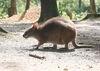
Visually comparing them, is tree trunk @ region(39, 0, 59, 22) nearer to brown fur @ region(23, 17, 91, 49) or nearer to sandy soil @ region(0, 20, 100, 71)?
sandy soil @ region(0, 20, 100, 71)

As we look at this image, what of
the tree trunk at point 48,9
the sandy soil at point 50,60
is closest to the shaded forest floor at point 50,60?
the sandy soil at point 50,60

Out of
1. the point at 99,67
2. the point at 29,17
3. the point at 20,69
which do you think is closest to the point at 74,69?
the point at 99,67

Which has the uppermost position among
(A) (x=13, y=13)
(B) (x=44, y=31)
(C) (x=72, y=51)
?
(B) (x=44, y=31)

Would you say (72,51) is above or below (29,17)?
above

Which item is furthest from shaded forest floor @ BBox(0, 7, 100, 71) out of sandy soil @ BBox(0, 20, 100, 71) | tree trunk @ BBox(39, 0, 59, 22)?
tree trunk @ BBox(39, 0, 59, 22)

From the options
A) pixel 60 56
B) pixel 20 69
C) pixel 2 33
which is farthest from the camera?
pixel 2 33

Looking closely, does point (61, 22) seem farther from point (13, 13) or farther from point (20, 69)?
point (13, 13)

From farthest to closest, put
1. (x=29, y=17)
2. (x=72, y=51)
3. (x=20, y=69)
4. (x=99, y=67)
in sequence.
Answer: (x=29, y=17) < (x=72, y=51) < (x=99, y=67) < (x=20, y=69)

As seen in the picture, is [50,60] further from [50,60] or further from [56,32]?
[56,32]

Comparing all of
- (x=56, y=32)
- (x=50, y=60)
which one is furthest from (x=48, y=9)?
(x=50, y=60)

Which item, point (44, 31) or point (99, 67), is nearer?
point (99, 67)
